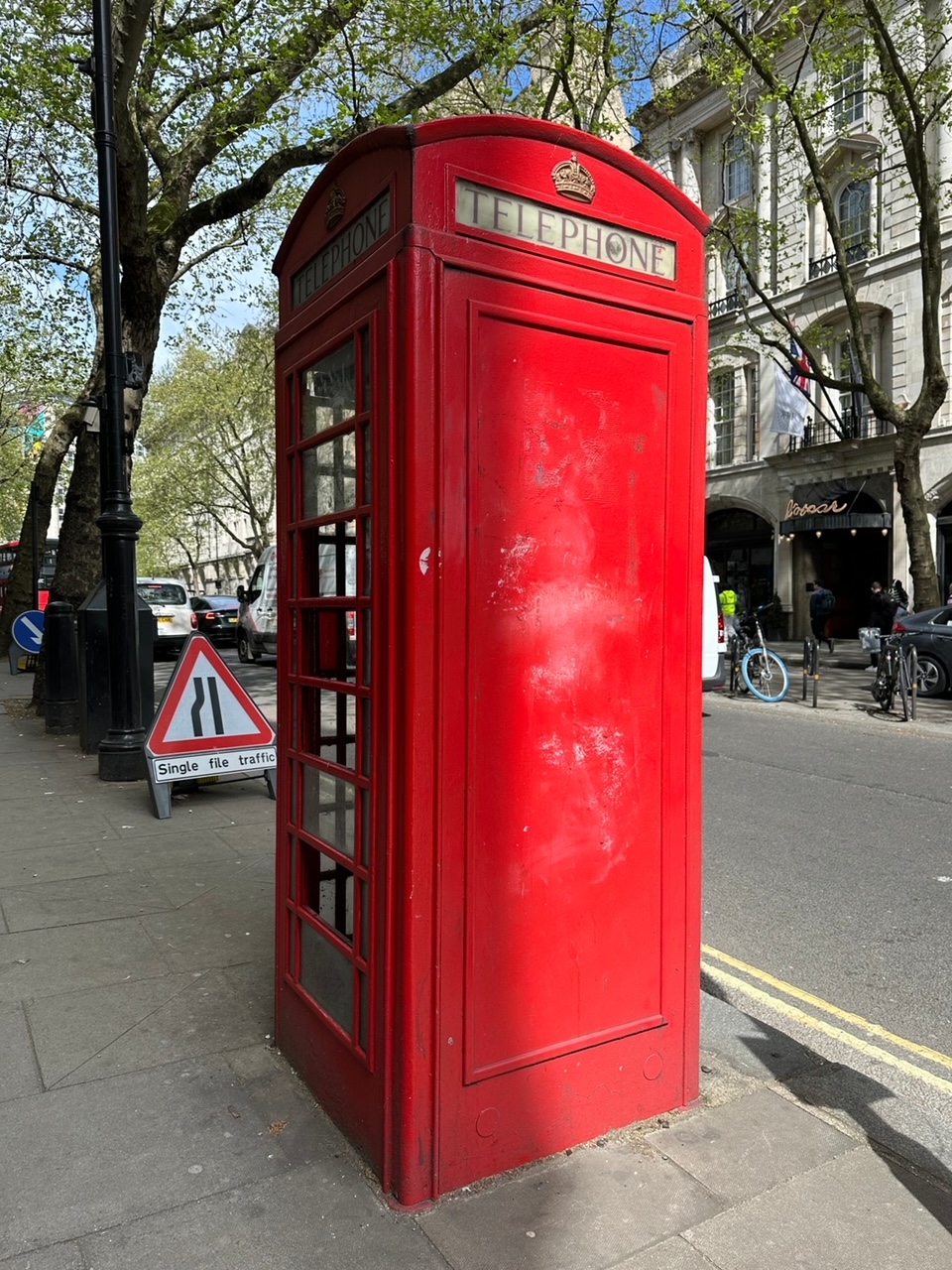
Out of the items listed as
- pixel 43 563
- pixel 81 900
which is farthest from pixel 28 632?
pixel 43 563

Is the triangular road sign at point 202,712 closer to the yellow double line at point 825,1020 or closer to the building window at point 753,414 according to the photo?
the yellow double line at point 825,1020

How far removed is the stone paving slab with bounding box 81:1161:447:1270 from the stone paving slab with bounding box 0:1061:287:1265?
50 mm

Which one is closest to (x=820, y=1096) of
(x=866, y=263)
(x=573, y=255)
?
(x=573, y=255)

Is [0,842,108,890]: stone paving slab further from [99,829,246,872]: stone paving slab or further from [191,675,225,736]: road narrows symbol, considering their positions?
[191,675,225,736]: road narrows symbol

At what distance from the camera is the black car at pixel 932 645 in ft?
45.4

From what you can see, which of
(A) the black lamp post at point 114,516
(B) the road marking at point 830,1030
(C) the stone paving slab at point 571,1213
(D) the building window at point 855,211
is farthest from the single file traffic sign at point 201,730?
(D) the building window at point 855,211

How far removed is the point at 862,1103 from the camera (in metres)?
2.88

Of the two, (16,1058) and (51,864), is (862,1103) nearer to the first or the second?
(16,1058)

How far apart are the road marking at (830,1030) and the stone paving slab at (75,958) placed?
232cm

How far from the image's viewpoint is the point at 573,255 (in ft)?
7.80

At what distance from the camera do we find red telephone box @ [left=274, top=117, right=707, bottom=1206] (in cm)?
220

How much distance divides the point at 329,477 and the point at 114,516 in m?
5.96

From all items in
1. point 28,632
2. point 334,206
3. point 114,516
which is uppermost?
point 334,206

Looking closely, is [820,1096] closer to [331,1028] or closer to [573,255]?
[331,1028]
